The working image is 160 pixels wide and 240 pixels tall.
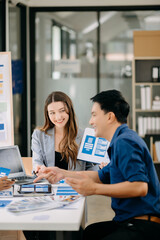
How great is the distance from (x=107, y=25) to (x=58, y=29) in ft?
2.58

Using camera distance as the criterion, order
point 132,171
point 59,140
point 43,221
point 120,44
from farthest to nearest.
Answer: point 120,44 → point 59,140 → point 132,171 → point 43,221

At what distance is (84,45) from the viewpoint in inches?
230

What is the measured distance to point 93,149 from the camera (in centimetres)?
276

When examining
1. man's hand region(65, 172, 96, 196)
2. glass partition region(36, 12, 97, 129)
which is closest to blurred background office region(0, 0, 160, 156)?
glass partition region(36, 12, 97, 129)

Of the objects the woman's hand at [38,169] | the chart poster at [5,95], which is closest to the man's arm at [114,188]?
the woman's hand at [38,169]

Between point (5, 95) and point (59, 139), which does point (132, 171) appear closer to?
point (59, 139)

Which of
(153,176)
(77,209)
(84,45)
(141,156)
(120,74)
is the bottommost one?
(77,209)

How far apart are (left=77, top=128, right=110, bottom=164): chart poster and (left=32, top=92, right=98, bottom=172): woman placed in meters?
0.08

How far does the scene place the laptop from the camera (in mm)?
2496

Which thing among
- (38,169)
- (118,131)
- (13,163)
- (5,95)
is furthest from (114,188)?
(5,95)

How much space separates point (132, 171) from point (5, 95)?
184 cm

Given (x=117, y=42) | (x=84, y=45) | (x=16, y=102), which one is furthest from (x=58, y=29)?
(x=16, y=102)

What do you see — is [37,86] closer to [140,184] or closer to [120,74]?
[120,74]

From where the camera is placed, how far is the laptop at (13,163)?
2496 millimetres
